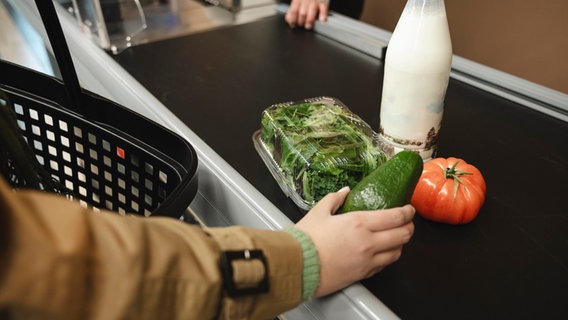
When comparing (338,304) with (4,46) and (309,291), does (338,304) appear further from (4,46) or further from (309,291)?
(4,46)

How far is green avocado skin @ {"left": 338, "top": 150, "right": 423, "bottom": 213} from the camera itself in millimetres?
616

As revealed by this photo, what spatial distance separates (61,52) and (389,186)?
22.6 inches

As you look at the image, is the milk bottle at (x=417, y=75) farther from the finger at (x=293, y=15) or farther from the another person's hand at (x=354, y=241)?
the finger at (x=293, y=15)

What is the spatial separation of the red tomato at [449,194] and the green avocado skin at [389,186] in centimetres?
9

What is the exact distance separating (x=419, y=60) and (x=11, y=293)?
61 centimetres

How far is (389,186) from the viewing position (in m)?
0.62

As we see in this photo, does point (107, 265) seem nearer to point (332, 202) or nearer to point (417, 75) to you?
point (332, 202)

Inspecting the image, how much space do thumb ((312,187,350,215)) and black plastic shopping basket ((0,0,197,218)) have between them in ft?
0.61

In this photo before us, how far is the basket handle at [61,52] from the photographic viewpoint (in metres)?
0.73

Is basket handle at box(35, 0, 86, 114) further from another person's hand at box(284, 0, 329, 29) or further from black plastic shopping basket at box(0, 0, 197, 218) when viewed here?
another person's hand at box(284, 0, 329, 29)

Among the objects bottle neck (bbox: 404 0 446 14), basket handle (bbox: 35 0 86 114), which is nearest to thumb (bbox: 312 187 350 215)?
bottle neck (bbox: 404 0 446 14)

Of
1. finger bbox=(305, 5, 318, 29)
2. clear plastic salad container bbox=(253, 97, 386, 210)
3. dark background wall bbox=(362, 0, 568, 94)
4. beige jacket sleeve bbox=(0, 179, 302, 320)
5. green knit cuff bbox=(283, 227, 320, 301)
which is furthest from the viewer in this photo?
dark background wall bbox=(362, 0, 568, 94)

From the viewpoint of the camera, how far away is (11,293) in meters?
0.40

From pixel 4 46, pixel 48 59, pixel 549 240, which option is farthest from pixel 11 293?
pixel 4 46
